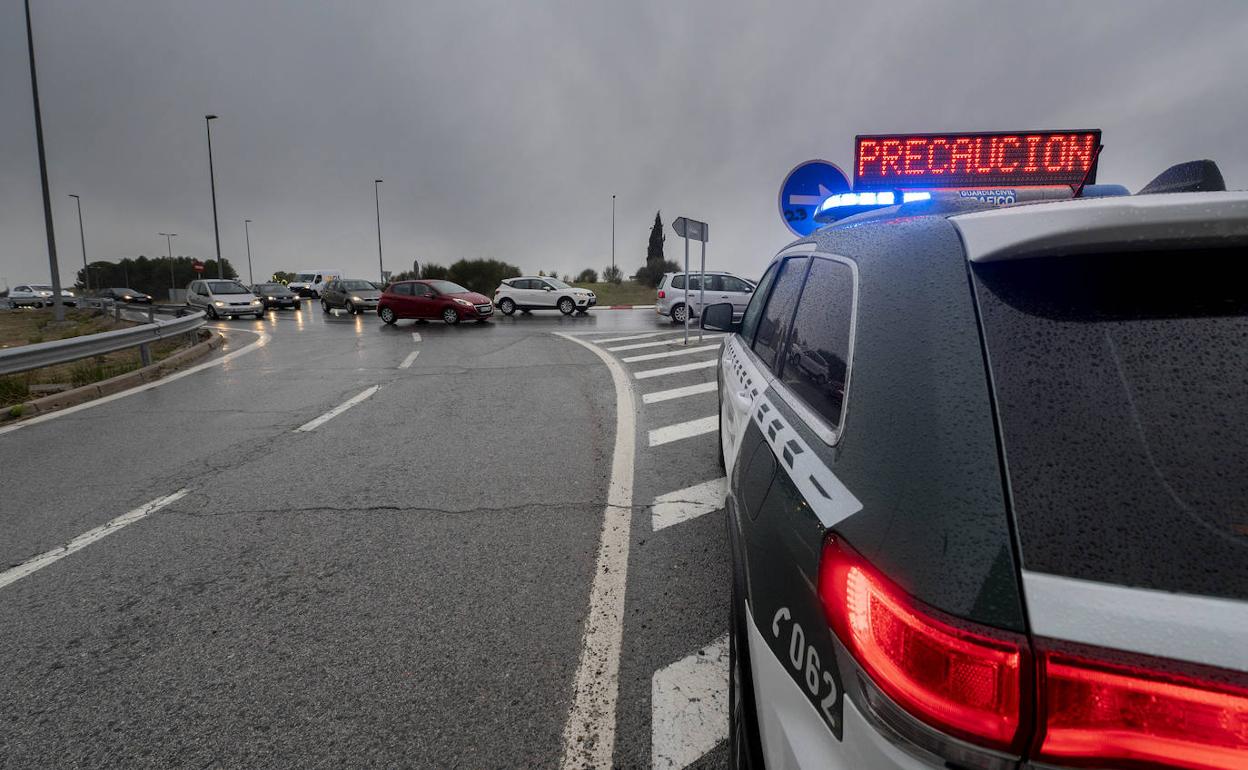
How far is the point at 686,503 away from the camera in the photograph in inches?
173

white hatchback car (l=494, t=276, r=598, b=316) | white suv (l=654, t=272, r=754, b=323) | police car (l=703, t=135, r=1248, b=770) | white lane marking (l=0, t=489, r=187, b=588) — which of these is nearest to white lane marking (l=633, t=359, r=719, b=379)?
white lane marking (l=0, t=489, r=187, b=588)

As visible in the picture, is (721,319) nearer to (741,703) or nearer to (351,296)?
(741,703)

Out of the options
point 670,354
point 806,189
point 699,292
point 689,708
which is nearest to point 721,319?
point 689,708

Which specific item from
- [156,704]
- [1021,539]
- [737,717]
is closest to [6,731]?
[156,704]

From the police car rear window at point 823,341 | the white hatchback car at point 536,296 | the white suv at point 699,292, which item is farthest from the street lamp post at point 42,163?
the police car rear window at point 823,341

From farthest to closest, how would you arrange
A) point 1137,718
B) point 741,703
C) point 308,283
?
point 308,283 < point 741,703 < point 1137,718

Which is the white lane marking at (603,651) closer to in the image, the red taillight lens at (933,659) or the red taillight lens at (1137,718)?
the red taillight lens at (933,659)

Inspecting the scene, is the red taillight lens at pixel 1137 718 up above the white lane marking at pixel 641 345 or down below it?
above

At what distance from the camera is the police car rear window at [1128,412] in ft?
3.11

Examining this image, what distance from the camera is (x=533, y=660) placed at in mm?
2670

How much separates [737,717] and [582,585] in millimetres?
1564

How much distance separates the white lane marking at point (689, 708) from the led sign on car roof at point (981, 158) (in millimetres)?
4377

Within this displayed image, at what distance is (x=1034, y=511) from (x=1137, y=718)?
304mm

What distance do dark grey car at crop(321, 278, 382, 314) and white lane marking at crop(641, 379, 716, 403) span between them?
22.7 meters
